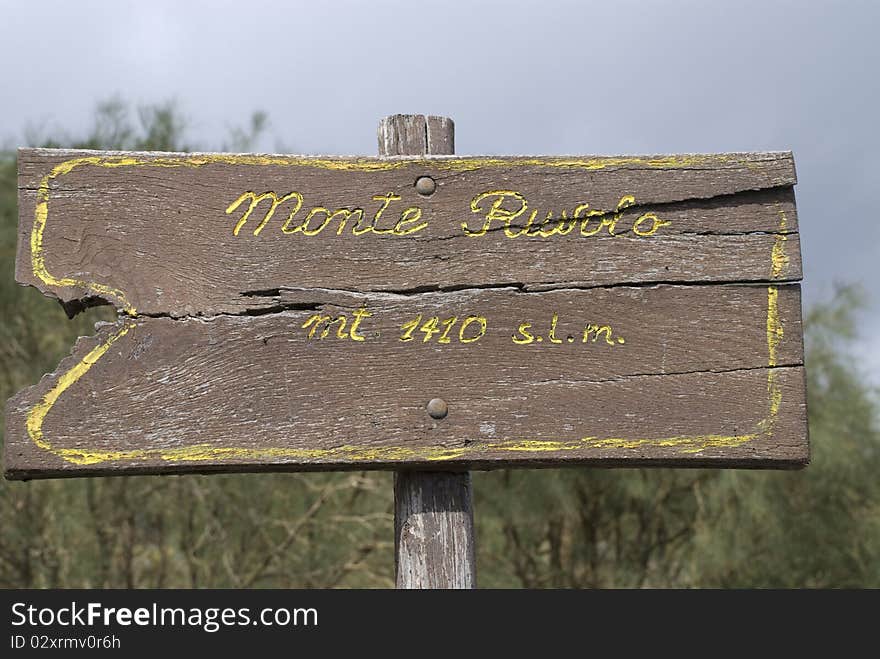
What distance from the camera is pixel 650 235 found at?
215 centimetres

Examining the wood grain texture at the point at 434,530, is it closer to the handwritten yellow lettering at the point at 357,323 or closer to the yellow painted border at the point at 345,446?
the yellow painted border at the point at 345,446

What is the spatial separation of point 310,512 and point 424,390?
4843 mm

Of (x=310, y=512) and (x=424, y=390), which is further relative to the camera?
(x=310, y=512)

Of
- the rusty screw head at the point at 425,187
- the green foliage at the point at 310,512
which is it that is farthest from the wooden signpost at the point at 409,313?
the green foliage at the point at 310,512

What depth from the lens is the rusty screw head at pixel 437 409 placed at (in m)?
2.07

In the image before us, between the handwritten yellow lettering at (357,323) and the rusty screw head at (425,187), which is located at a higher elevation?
the rusty screw head at (425,187)

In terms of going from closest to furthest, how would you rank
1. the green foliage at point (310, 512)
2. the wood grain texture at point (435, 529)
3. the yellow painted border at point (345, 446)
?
the yellow painted border at point (345, 446) < the wood grain texture at point (435, 529) < the green foliage at point (310, 512)

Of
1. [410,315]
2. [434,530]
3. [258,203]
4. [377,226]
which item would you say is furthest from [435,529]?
[258,203]

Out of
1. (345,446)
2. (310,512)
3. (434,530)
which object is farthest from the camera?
(310,512)

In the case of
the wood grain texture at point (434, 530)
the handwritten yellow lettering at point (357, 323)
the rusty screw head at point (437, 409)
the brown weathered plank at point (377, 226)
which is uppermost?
the brown weathered plank at point (377, 226)

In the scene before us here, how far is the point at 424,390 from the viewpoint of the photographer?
2.08m

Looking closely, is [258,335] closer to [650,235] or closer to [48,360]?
[650,235]

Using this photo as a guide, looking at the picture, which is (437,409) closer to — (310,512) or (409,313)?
(409,313)
